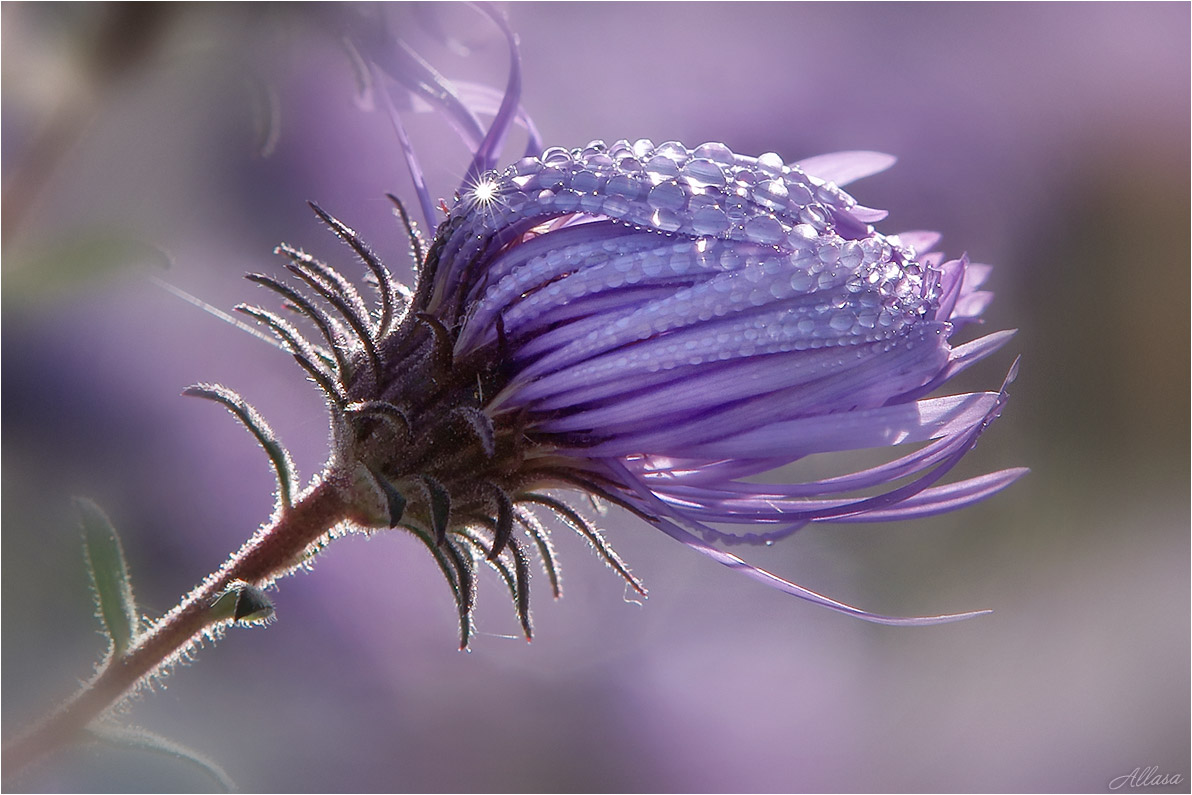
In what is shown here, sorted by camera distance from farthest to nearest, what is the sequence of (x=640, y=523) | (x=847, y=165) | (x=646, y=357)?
1. (x=640, y=523)
2. (x=847, y=165)
3. (x=646, y=357)

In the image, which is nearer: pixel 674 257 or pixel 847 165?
pixel 674 257

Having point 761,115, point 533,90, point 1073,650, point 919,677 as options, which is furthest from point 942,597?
point 533,90

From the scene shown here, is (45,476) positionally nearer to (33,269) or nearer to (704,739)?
(33,269)

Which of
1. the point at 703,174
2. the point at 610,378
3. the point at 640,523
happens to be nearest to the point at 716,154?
the point at 703,174

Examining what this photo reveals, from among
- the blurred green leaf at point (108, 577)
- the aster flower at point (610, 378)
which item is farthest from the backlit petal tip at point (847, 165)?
the blurred green leaf at point (108, 577)

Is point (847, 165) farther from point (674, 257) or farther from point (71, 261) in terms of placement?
point (71, 261)

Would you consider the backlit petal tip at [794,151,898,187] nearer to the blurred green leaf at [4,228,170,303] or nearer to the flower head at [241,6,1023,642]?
the flower head at [241,6,1023,642]
